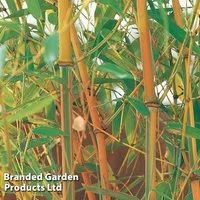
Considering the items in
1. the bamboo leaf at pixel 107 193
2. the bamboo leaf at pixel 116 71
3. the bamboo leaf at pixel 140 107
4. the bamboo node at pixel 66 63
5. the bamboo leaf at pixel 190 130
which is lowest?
the bamboo leaf at pixel 107 193

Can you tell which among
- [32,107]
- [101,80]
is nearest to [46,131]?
[32,107]

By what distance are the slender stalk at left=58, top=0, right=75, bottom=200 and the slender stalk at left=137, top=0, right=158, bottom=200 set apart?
82mm

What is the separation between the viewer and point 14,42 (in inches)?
33.1

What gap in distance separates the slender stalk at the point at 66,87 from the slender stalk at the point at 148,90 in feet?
0.27

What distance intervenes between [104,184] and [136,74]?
0.56ft

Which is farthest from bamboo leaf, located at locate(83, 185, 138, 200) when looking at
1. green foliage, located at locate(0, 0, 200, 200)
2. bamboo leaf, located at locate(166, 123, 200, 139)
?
bamboo leaf, located at locate(166, 123, 200, 139)

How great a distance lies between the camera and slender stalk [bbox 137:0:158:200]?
23.0 inches

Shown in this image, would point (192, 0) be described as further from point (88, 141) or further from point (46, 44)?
point (88, 141)

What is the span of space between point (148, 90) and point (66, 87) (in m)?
0.10

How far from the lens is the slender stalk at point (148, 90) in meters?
0.58

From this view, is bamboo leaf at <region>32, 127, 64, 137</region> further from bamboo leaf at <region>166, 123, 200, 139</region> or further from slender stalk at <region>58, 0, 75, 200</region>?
bamboo leaf at <region>166, 123, 200, 139</region>

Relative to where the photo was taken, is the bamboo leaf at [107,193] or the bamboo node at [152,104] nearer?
the bamboo node at [152,104]

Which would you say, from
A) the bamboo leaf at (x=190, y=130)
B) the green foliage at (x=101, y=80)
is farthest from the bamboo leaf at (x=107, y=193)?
the bamboo leaf at (x=190, y=130)

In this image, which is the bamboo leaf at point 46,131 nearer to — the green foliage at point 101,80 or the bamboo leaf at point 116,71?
the green foliage at point 101,80
